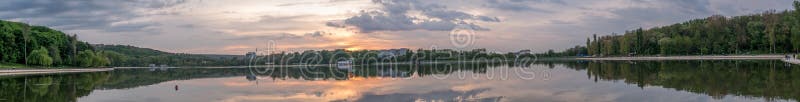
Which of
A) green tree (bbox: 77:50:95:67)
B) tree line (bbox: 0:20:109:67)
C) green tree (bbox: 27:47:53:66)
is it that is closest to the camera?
green tree (bbox: 27:47:53:66)

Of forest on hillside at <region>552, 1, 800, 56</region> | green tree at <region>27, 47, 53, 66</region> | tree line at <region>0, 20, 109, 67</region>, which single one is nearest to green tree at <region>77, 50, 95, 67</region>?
tree line at <region>0, 20, 109, 67</region>

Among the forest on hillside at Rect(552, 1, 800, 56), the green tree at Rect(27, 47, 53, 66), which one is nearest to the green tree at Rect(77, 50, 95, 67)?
the green tree at Rect(27, 47, 53, 66)

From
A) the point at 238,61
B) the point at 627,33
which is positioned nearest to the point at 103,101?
the point at 238,61

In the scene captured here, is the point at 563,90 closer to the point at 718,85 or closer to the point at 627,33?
the point at 718,85

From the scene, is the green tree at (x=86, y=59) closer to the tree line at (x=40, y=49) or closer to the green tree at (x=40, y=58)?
the tree line at (x=40, y=49)

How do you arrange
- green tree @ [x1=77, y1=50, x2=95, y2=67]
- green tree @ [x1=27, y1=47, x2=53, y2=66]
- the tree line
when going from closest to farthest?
green tree @ [x1=27, y1=47, x2=53, y2=66] < the tree line < green tree @ [x1=77, y1=50, x2=95, y2=67]

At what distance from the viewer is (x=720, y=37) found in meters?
92.9

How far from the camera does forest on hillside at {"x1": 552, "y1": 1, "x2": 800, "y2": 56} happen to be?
3206 inches

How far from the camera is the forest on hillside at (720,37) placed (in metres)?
81.4

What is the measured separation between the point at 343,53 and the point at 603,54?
173ft

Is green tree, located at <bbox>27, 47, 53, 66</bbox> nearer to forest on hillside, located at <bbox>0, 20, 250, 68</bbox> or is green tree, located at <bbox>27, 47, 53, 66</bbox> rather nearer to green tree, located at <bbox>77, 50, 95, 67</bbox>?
forest on hillside, located at <bbox>0, 20, 250, 68</bbox>

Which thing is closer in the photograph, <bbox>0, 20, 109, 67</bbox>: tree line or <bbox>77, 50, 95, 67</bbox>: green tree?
<bbox>0, 20, 109, 67</bbox>: tree line

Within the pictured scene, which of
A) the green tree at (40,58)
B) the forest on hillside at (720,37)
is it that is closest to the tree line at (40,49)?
the green tree at (40,58)

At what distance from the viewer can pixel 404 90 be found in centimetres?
2353
